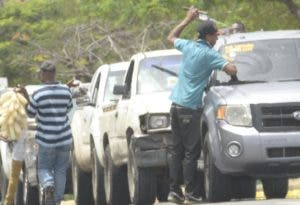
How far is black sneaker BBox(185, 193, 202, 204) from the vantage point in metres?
11.8

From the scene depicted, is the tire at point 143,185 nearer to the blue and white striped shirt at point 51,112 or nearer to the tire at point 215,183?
the blue and white striped shirt at point 51,112

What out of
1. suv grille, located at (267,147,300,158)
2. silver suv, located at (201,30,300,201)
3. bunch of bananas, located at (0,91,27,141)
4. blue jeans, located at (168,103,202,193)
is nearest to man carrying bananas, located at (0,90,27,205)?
bunch of bananas, located at (0,91,27,141)

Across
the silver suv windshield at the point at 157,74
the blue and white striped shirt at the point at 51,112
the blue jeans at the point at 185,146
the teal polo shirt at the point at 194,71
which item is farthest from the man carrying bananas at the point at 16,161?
the teal polo shirt at the point at 194,71

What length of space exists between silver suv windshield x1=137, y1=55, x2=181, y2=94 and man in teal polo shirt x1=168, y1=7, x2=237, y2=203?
1.85 meters

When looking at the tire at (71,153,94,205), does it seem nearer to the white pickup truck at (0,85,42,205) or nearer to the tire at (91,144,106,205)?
the white pickup truck at (0,85,42,205)

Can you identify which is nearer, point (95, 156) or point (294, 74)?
point (294, 74)

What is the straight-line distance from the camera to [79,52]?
37.7m

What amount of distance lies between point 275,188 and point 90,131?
3.18 m

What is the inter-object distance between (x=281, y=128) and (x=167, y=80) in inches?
126

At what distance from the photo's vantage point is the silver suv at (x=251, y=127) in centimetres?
1088

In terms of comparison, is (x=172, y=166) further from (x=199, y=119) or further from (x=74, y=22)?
(x=74, y=22)

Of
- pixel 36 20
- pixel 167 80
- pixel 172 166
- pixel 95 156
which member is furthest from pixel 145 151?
pixel 36 20

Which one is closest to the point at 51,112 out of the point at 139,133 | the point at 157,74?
the point at 139,133

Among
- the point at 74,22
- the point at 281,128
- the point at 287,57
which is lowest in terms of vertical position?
the point at 281,128
